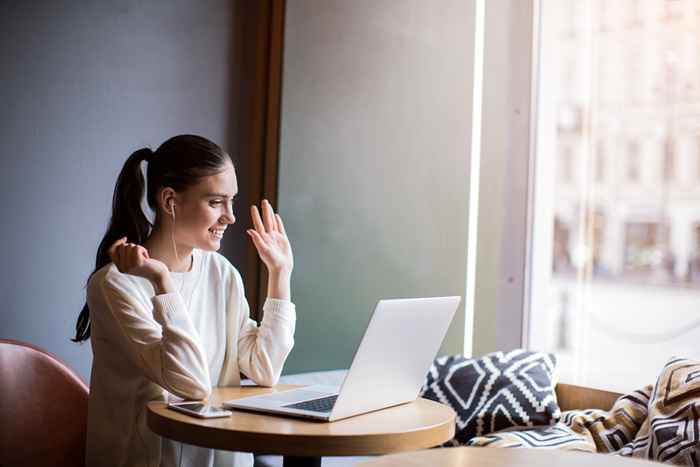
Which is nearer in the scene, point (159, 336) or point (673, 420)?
point (159, 336)

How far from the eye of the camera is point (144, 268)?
5.79 feet

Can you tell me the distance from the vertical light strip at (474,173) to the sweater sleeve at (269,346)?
1.47 meters

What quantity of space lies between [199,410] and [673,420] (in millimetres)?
1337

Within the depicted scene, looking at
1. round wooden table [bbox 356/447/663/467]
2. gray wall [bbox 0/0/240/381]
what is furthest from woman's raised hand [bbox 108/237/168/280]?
gray wall [bbox 0/0/240/381]

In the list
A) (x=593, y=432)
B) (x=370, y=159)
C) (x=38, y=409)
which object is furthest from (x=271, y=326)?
(x=370, y=159)

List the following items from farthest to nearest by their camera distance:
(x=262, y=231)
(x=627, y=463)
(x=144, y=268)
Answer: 1. (x=262, y=231)
2. (x=144, y=268)
3. (x=627, y=463)

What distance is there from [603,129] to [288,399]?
5.79 feet

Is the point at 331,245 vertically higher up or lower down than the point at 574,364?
higher up

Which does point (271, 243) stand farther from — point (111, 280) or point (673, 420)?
point (673, 420)

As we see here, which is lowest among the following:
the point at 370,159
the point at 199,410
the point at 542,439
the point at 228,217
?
the point at 542,439

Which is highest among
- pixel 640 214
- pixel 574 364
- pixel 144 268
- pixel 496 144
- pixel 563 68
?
pixel 563 68

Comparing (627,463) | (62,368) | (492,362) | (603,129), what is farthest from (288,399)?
(603,129)

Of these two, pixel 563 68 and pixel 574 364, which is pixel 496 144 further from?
pixel 574 364

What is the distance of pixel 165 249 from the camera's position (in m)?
1.98
